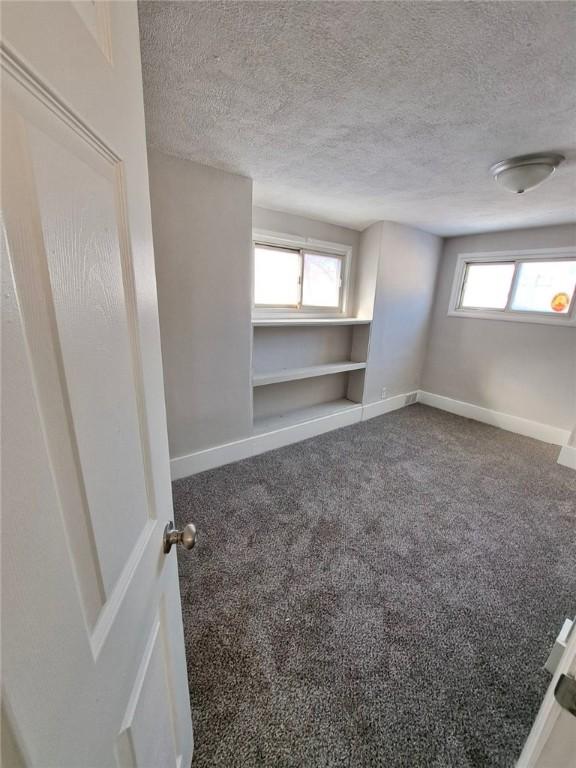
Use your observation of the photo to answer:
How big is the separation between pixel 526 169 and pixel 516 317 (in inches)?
83.4

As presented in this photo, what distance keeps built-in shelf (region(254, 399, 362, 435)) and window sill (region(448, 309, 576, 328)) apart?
1817 mm

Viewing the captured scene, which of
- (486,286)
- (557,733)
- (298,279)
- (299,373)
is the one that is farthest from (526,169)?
(557,733)

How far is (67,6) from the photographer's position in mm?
322

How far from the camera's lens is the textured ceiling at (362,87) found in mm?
854

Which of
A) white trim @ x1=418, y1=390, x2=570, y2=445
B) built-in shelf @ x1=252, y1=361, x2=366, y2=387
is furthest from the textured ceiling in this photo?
white trim @ x1=418, y1=390, x2=570, y2=445

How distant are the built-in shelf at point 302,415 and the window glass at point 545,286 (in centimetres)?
219

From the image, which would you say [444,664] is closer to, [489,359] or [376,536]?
[376,536]

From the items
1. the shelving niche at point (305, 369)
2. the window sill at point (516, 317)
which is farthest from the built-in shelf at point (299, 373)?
the window sill at point (516, 317)

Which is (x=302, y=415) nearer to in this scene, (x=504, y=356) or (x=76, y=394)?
(x=504, y=356)

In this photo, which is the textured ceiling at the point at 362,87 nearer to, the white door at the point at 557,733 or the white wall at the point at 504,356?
the white wall at the point at 504,356

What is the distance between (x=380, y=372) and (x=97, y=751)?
3569 millimetres

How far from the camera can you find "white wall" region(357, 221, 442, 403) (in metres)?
3.14

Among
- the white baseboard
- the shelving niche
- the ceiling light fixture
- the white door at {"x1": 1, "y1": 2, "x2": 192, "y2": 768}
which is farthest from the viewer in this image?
the shelving niche

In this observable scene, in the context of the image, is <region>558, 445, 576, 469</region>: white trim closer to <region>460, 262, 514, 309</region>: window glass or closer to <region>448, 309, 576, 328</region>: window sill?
<region>448, 309, 576, 328</region>: window sill
